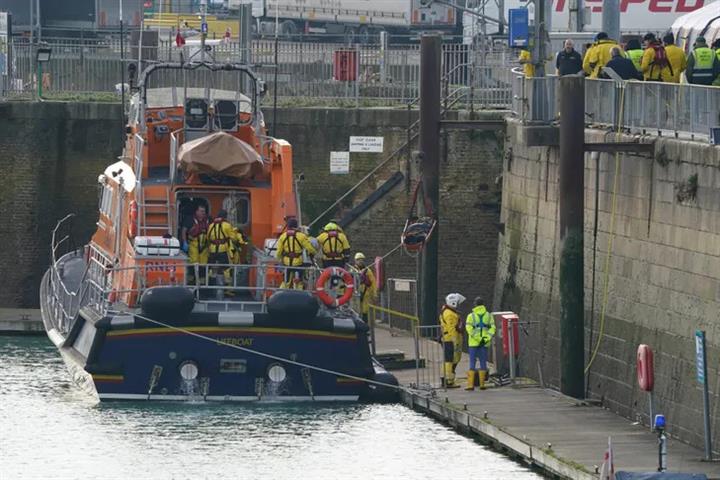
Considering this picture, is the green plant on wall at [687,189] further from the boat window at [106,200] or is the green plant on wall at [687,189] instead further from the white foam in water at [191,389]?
the boat window at [106,200]

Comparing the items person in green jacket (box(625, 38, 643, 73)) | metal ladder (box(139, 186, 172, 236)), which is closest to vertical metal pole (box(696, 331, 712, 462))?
person in green jacket (box(625, 38, 643, 73))

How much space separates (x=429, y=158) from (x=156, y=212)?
5777mm

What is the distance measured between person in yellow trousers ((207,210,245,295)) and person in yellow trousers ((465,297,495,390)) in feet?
12.1

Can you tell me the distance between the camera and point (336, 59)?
43.4 m

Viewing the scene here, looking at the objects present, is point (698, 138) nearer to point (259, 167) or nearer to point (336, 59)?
point (259, 167)

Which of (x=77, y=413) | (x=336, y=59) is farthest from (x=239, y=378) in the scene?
(x=336, y=59)

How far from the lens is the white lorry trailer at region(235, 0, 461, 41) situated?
68750mm

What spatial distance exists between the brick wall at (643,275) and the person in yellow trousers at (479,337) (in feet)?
4.95

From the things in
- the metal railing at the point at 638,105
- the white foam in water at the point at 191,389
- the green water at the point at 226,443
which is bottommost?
the green water at the point at 226,443

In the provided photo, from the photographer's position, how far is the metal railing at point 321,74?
42719 mm

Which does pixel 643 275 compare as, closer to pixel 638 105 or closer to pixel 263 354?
pixel 638 105

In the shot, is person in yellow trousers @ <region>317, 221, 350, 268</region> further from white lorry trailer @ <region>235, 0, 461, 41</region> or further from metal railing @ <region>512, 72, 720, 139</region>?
white lorry trailer @ <region>235, 0, 461, 41</region>

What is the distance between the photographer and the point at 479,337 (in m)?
28.7

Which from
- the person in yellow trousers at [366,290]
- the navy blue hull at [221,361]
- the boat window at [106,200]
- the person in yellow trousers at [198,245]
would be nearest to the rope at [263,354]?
the navy blue hull at [221,361]
